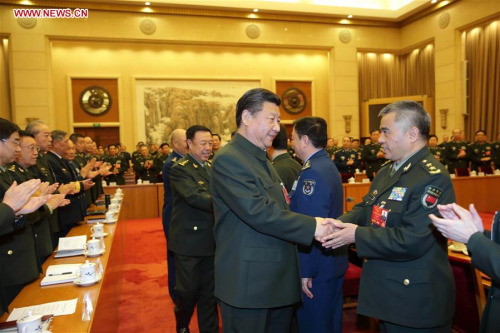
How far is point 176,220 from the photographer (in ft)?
10.3

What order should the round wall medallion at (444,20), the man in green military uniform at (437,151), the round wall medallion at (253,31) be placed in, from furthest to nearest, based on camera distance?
the round wall medallion at (253,31), the round wall medallion at (444,20), the man in green military uniform at (437,151)

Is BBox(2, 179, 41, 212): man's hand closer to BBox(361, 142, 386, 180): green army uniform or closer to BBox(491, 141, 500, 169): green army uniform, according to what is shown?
BBox(361, 142, 386, 180): green army uniform

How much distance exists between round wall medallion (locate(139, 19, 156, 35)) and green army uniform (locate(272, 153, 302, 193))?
426 inches

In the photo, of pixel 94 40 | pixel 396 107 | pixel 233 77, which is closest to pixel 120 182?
pixel 94 40

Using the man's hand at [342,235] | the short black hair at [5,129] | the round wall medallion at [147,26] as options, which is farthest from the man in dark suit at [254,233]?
the round wall medallion at [147,26]

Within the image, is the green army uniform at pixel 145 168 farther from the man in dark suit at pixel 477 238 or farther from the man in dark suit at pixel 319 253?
the man in dark suit at pixel 477 238

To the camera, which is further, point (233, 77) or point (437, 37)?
point (233, 77)

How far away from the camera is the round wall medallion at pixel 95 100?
12586 mm

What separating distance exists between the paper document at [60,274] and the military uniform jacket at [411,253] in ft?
5.08

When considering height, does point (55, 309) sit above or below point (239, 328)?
above

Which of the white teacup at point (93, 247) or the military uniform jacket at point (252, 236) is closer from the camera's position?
the military uniform jacket at point (252, 236)

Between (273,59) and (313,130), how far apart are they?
1247cm

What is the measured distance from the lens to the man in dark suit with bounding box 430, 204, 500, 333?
132 centimetres

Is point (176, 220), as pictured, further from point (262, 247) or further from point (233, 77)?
point (233, 77)
